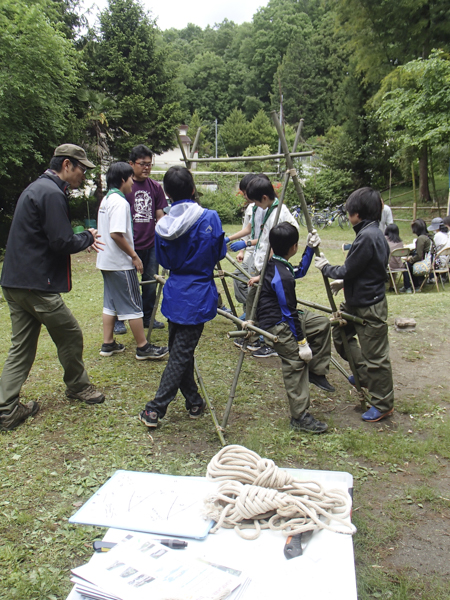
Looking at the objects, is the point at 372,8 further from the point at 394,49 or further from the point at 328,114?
the point at 328,114

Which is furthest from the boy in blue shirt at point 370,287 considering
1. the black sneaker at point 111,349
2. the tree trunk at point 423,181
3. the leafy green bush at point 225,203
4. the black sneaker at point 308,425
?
the tree trunk at point 423,181

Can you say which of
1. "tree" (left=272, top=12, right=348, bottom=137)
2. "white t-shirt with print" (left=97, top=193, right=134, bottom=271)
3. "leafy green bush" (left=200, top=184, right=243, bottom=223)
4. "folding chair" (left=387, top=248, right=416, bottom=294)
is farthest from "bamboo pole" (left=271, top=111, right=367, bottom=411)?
"tree" (left=272, top=12, right=348, bottom=137)

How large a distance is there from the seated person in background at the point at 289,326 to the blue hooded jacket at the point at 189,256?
42 cm

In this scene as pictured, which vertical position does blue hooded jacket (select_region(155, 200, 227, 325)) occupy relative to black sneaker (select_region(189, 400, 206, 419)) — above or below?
above

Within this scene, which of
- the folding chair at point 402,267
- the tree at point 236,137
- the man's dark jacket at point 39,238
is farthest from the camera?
the tree at point 236,137

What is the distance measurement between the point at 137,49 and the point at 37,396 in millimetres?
20779

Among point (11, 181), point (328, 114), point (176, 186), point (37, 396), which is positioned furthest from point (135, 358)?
point (328, 114)

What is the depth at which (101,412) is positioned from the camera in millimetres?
3744

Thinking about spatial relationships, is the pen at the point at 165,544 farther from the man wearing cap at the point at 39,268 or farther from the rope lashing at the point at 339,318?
the rope lashing at the point at 339,318

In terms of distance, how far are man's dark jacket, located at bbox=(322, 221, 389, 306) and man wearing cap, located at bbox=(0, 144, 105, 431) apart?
6.34 ft

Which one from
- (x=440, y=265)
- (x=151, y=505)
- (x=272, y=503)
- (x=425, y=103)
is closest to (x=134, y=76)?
(x=425, y=103)

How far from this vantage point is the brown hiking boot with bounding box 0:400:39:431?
345cm

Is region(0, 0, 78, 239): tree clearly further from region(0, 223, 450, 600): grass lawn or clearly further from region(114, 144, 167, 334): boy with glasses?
region(0, 223, 450, 600): grass lawn

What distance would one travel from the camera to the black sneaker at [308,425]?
11.1ft
